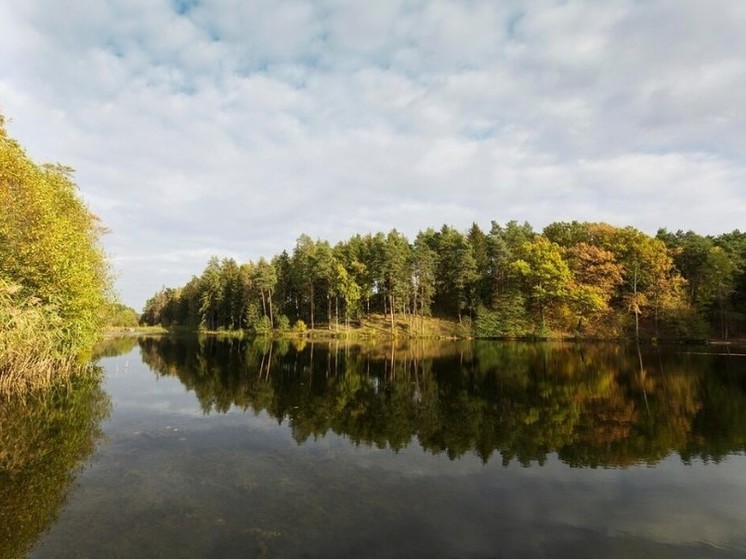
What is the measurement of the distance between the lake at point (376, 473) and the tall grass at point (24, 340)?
2.10 meters

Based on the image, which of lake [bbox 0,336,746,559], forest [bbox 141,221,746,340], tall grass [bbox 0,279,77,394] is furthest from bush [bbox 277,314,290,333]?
lake [bbox 0,336,746,559]

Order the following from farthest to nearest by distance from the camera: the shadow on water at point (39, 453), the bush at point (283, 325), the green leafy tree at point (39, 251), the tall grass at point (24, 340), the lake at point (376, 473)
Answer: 1. the bush at point (283, 325)
2. the green leafy tree at point (39, 251)
3. the tall grass at point (24, 340)
4. the shadow on water at point (39, 453)
5. the lake at point (376, 473)

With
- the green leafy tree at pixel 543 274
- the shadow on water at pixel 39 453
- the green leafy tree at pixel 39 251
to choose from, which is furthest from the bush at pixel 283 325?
the shadow on water at pixel 39 453

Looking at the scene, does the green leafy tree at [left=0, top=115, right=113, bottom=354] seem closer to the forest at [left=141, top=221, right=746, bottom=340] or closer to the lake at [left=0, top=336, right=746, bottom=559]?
the lake at [left=0, top=336, right=746, bottom=559]

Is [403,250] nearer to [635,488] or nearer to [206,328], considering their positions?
[206,328]

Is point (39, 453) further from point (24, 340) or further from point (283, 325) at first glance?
point (283, 325)

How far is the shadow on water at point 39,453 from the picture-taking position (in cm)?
1034

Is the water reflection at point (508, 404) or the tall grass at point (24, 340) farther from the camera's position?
the tall grass at point (24, 340)

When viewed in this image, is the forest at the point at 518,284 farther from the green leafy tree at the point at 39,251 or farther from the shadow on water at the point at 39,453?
the shadow on water at the point at 39,453

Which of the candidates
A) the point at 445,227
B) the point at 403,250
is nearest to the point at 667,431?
the point at 403,250

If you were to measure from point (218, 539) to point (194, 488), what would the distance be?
355cm

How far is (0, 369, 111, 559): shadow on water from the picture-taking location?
10336mm

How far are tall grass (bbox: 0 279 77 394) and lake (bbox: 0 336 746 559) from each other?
2101mm

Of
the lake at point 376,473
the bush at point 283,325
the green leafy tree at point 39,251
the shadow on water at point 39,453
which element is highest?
the green leafy tree at point 39,251
